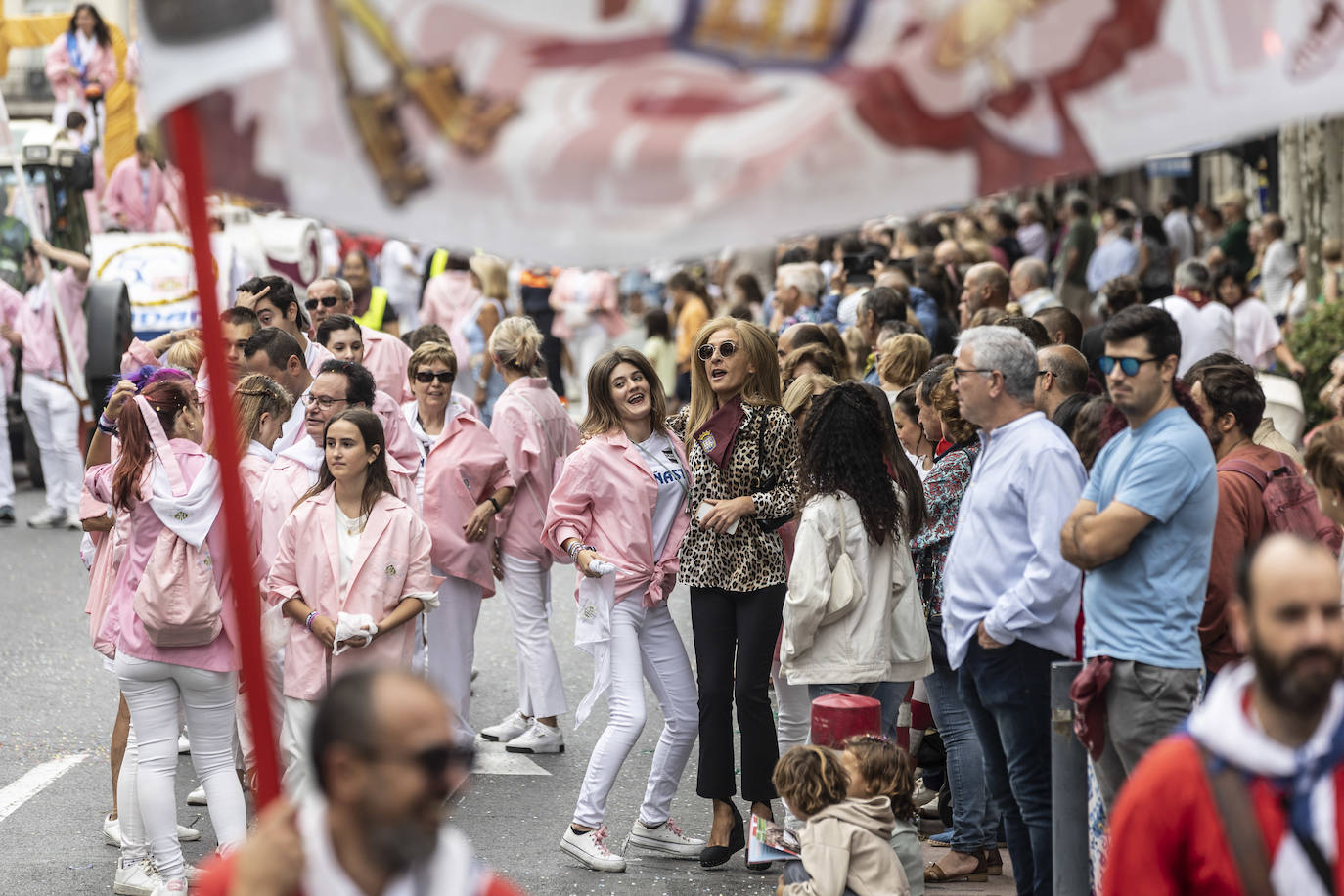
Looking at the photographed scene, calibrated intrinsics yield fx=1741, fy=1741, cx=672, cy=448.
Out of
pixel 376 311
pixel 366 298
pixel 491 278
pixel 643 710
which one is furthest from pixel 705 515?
pixel 491 278

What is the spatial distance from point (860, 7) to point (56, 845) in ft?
18.6

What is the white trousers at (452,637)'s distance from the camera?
7926 millimetres

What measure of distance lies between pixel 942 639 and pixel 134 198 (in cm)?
1287

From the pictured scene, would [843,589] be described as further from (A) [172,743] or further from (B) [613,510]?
(A) [172,743]

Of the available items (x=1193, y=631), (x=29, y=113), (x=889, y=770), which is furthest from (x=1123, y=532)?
(x=29, y=113)

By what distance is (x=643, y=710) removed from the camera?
6852 mm

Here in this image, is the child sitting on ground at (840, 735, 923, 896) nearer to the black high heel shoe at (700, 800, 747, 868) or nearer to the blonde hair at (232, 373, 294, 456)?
the black high heel shoe at (700, 800, 747, 868)

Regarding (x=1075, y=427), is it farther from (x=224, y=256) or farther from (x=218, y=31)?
(x=224, y=256)

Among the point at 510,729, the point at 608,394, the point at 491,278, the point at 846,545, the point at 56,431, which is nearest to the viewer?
the point at 846,545

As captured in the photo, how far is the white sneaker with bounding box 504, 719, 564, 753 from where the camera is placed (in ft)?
27.0

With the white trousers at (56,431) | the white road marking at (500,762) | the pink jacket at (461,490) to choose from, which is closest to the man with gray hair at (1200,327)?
the pink jacket at (461,490)

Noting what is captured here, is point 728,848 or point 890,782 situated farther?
point 728,848

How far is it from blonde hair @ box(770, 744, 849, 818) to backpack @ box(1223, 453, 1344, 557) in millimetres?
1621

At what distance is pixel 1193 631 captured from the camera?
4902 millimetres
